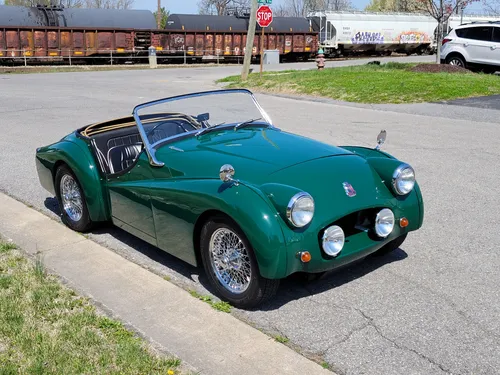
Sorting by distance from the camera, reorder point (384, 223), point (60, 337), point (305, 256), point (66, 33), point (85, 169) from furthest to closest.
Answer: point (66, 33)
point (85, 169)
point (384, 223)
point (305, 256)
point (60, 337)

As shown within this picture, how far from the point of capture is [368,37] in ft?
137

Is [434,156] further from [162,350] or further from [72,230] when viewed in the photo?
[162,350]

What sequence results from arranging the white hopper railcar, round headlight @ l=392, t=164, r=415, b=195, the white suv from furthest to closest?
the white hopper railcar < the white suv < round headlight @ l=392, t=164, r=415, b=195

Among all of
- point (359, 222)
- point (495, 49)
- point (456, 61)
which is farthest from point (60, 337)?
point (456, 61)

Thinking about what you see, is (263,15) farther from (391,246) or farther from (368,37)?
(368,37)

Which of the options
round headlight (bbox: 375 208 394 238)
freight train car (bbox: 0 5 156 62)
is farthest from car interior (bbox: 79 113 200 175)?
freight train car (bbox: 0 5 156 62)

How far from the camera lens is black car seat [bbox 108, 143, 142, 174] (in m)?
5.45

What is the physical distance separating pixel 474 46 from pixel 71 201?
17857 mm

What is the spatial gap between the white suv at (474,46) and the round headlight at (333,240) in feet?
58.7

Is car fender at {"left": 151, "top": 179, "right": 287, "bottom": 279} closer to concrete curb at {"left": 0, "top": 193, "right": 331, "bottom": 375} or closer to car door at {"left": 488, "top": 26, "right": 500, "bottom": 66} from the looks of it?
concrete curb at {"left": 0, "top": 193, "right": 331, "bottom": 375}

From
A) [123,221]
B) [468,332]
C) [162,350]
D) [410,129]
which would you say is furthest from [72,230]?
[410,129]

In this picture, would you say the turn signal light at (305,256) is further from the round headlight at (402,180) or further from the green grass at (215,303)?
the round headlight at (402,180)

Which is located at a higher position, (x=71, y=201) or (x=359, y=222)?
(x=359, y=222)

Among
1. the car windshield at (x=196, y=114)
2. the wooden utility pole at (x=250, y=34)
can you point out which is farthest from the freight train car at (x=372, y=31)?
the car windshield at (x=196, y=114)
